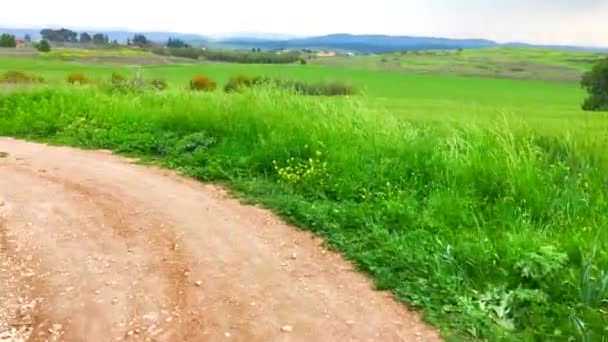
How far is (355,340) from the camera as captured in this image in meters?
3.80

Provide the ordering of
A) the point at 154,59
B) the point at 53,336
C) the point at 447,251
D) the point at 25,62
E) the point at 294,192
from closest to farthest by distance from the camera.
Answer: the point at 53,336 < the point at 447,251 < the point at 294,192 < the point at 25,62 < the point at 154,59

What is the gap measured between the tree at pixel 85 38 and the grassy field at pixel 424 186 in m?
49.3

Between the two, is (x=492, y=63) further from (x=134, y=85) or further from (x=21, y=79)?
(x=134, y=85)

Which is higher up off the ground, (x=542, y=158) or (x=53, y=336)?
(x=542, y=158)

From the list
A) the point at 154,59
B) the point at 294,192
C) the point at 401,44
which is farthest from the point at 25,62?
the point at 401,44

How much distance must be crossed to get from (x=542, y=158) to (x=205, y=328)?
15.9ft

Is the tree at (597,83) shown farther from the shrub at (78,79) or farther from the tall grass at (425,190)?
the tall grass at (425,190)

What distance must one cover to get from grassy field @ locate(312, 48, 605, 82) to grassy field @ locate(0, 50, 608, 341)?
141ft

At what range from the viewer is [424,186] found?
680cm

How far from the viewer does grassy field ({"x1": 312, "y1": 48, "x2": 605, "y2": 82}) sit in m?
51.8

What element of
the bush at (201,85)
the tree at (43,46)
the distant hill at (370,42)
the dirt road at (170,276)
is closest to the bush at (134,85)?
the bush at (201,85)

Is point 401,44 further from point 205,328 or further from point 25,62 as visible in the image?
point 205,328

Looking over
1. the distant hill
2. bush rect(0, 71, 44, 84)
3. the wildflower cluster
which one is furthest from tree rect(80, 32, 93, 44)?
the wildflower cluster

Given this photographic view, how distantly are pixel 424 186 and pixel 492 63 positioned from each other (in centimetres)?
5431
